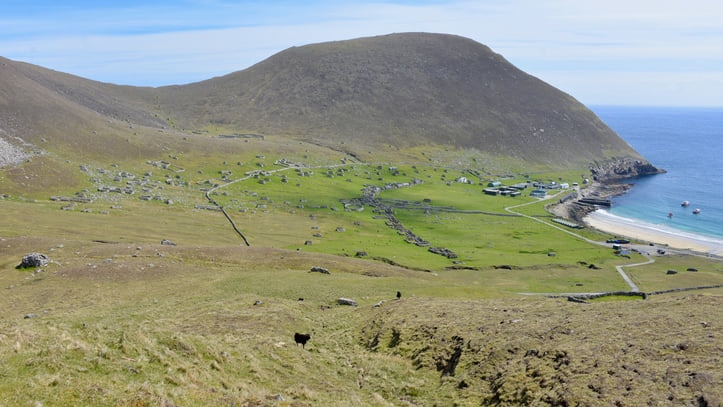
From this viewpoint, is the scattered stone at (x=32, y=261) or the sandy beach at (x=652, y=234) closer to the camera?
the scattered stone at (x=32, y=261)

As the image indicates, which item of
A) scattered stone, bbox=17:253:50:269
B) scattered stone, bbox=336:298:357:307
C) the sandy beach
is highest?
scattered stone, bbox=17:253:50:269

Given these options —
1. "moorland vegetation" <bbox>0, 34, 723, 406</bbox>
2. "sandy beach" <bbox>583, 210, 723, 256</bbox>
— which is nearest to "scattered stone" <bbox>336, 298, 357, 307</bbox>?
"moorland vegetation" <bbox>0, 34, 723, 406</bbox>

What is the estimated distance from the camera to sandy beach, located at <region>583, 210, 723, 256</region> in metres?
133

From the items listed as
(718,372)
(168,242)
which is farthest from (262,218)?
(718,372)

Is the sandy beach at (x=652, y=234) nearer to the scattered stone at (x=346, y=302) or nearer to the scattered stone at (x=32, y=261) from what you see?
the scattered stone at (x=346, y=302)

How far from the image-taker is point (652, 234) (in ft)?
482

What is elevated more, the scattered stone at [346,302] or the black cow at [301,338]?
the black cow at [301,338]

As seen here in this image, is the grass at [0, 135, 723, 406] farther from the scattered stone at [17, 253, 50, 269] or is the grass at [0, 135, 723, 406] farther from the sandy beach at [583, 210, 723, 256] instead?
the sandy beach at [583, 210, 723, 256]

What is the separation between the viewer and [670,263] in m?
108

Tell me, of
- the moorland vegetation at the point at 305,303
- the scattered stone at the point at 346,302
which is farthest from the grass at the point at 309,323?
the scattered stone at the point at 346,302

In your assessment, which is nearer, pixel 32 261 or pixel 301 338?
pixel 301 338

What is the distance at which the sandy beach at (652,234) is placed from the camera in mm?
132875

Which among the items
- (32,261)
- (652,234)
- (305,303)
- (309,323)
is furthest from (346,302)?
(652,234)

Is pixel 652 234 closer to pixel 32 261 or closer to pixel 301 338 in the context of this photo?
pixel 301 338
